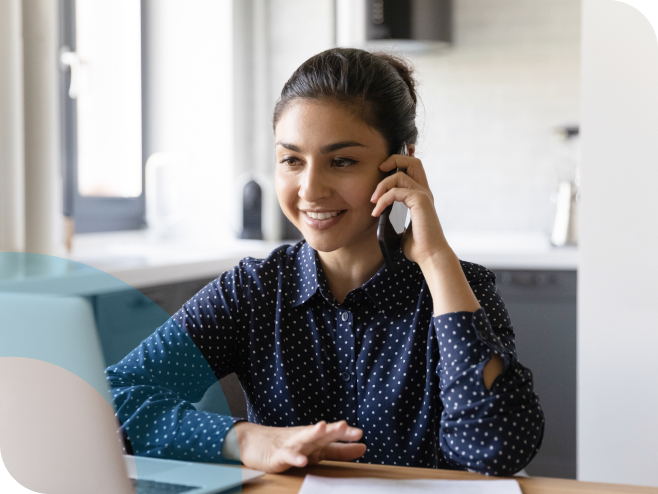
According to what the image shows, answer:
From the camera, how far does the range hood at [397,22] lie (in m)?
3.08

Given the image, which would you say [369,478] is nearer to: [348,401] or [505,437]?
[505,437]

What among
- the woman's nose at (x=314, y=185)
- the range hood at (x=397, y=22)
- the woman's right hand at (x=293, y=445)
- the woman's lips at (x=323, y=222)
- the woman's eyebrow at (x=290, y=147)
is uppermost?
the range hood at (x=397, y=22)

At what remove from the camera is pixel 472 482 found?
0.81 m

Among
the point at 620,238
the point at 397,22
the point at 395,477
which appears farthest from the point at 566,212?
A: the point at 395,477

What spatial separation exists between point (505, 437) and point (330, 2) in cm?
276

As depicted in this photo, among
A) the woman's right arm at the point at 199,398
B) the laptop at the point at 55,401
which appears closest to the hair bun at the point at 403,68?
the woman's right arm at the point at 199,398

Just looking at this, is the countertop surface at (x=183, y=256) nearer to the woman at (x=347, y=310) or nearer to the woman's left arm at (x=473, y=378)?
the woman at (x=347, y=310)

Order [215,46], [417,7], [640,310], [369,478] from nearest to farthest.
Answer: [369,478] → [640,310] → [417,7] → [215,46]

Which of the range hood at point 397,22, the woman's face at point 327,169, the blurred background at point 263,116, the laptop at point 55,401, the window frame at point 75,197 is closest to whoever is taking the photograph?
the laptop at point 55,401

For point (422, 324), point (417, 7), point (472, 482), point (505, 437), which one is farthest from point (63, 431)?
point (417, 7)

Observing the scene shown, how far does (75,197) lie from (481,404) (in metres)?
2.24

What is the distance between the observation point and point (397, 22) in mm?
3086

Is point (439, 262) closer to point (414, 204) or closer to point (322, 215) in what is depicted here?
point (414, 204)

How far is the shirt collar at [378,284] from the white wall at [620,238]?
0.79m
